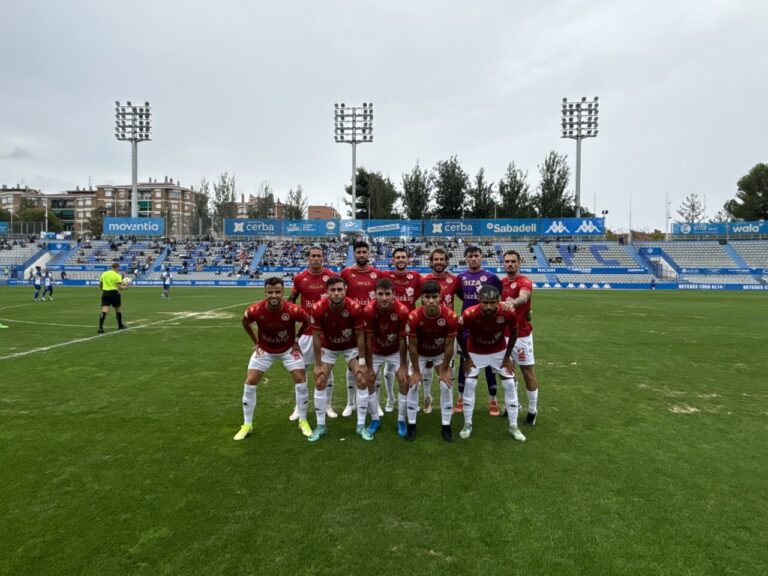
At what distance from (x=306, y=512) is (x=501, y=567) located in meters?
1.62

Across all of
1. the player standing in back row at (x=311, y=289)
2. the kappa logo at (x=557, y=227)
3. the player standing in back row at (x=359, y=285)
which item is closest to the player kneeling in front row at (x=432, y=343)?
the player standing in back row at (x=359, y=285)

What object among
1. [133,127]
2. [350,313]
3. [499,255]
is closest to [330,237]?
[499,255]

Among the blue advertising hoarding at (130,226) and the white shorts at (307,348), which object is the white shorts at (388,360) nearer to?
the white shorts at (307,348)

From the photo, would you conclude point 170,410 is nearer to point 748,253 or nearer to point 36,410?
point 36,410

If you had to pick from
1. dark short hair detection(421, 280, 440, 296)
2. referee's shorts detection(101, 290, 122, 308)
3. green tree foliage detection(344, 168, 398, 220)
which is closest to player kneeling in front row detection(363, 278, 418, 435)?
dark short hair detection(421, 280, 440, 296)

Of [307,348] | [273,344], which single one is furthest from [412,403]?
[273,344]

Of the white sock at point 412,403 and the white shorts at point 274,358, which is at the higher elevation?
the white shorts at point 274,358

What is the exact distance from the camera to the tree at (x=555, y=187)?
58594 mm

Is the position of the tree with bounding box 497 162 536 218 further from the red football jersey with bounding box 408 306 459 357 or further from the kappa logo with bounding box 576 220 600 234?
the red football jersey with bounding box 408 306 459 357

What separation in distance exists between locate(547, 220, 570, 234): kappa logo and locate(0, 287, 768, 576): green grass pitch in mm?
41368

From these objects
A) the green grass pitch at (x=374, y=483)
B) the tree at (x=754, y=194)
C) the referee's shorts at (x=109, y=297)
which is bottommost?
the green grass pitch at (x=374, y=483)

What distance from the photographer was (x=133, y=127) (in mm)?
51156

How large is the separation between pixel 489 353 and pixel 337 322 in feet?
6.32

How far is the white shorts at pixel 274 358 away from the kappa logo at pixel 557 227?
152 feet
